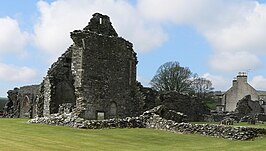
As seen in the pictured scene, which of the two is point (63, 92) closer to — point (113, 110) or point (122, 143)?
point (113, 110)

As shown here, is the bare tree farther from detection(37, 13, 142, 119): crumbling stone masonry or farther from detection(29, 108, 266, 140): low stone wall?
detection(29, 108, 266, 140): low stone wall

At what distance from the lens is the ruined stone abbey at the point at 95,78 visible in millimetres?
32875

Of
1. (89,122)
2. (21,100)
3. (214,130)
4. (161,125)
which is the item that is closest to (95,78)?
(89,122)

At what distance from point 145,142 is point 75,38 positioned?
1684 cm

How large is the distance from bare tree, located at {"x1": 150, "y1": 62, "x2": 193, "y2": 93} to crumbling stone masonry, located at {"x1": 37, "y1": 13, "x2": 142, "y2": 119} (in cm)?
3011

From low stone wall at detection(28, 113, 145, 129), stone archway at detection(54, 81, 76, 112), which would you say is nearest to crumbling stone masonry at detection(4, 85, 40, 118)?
stone archway at detection(54, 81, 76, 112)

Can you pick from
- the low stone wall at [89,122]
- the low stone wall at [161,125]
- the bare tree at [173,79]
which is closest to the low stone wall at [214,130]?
the low stone wall at [161,125]

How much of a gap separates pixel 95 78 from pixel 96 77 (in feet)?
0.53

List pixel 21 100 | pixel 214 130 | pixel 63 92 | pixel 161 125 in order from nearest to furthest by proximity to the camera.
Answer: pixel 214 130
pixel 161 125
pixel 63 92
pixel 21 100

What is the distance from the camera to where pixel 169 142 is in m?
18.0

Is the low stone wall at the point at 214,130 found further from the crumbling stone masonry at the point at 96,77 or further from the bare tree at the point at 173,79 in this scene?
the bare tree at the point at 173,79

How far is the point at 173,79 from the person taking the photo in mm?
68375

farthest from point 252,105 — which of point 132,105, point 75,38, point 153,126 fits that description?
point 153,126

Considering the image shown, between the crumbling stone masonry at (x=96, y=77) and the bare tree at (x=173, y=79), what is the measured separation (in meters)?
30.1
